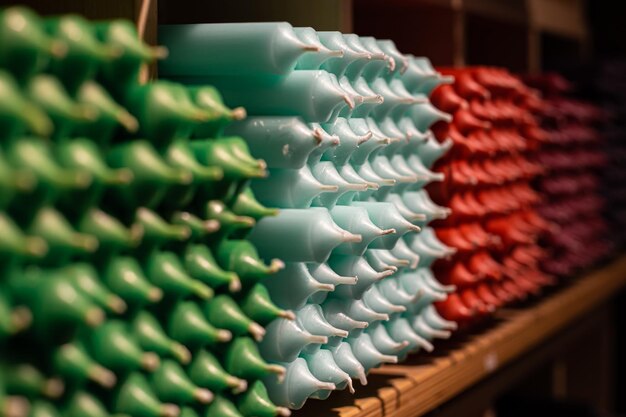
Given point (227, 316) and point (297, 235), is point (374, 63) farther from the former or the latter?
point (227, 316)

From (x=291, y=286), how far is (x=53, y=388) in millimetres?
451

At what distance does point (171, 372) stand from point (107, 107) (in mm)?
272

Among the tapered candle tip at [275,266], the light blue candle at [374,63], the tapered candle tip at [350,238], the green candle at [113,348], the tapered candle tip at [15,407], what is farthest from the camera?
the light blue candle at [374,63]

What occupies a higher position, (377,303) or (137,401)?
(137,401)

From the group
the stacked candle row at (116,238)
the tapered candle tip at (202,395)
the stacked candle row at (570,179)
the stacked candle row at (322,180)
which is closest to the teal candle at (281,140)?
the stacked candle row at (322,180)

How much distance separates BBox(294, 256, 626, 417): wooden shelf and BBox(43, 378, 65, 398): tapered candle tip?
1.89 feet

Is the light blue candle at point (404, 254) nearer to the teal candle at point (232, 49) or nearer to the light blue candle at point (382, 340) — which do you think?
the light blue candle at point (382, 340)

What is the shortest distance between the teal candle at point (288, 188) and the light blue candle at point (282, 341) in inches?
5.7

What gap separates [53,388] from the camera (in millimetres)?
859

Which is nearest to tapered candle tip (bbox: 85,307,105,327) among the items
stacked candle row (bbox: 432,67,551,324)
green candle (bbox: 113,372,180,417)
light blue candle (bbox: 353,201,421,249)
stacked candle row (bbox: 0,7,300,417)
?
stacked candle row (bbox: 0,7,300,417)

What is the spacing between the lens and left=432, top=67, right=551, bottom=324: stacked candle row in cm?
187

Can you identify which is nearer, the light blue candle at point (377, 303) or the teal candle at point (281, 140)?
the teal candle at point (281, 140)

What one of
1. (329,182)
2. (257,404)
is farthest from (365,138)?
(257,404)

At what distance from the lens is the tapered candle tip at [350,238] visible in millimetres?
1262
